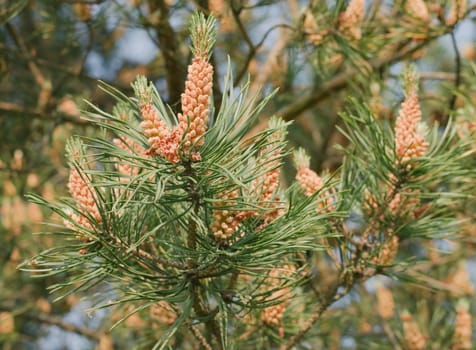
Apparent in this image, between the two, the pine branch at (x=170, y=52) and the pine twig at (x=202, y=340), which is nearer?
the pine twig at (x=202, y=340)

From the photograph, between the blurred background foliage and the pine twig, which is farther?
the blurred background foliage

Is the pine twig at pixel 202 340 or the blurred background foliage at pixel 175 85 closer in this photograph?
the pine twig at pixel 202 340

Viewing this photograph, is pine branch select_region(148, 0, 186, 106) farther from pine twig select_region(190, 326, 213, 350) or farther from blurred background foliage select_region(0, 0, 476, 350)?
pine twig select_region(190, 326, 213, 350)

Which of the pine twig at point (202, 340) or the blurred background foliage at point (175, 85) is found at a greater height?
the blurred background foliage at point (175, 85)

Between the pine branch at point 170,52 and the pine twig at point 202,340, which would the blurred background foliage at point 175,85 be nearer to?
the pine branch at point 170,52

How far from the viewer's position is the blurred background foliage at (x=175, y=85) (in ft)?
3.54

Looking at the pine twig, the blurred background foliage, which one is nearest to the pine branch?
the blurred background foliage

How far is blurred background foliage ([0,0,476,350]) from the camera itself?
1078mm

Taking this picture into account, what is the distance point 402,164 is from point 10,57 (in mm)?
983

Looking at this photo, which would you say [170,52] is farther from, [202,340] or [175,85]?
[202,340]

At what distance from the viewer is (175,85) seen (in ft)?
3.65

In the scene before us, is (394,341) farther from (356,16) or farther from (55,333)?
(55,333)

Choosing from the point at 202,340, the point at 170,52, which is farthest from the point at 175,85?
the point at 202,340

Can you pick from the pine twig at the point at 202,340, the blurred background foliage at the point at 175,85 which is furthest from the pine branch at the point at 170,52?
the pine twig at the point at 202,340
